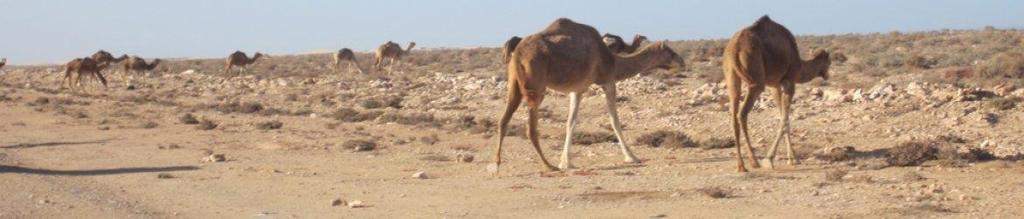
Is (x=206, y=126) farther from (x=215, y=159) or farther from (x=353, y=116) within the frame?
(x=215, y=159)

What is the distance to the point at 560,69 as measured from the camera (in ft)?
45.8

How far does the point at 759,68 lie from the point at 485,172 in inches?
123

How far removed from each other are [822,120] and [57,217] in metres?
11.6

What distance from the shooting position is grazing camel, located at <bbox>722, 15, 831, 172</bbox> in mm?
13406

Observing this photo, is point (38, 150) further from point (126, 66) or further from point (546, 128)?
point (126, 66)

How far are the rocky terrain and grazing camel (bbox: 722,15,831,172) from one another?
0.48 metres

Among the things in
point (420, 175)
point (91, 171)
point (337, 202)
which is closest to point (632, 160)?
point (420, 175)

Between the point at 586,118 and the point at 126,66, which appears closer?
the point at 586,118

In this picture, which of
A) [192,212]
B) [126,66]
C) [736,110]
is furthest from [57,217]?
[126,66]

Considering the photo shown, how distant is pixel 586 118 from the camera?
2280 cm

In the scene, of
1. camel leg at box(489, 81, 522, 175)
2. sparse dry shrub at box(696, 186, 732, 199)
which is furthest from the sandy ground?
camel leg at box(489, 81, 522, 175)

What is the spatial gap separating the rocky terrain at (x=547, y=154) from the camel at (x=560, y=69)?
0.56 m

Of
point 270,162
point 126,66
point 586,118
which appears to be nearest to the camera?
point 270,162

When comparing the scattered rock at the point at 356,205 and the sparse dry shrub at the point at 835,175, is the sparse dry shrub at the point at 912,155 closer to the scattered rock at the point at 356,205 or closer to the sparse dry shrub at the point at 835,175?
the sparse dry shrub at the point at 835,175
